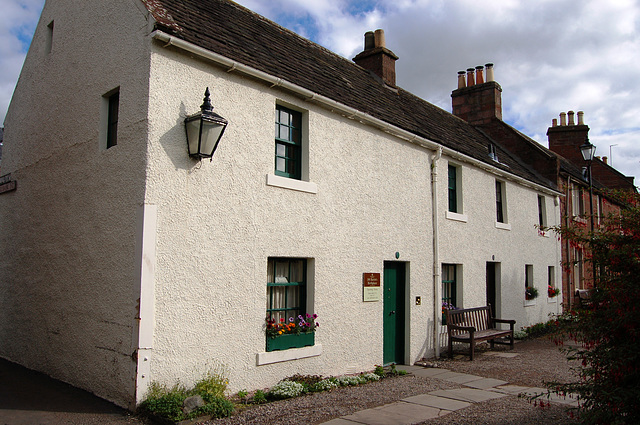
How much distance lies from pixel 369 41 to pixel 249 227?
1056 cm

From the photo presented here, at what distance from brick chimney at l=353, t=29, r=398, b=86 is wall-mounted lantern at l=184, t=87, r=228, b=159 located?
930 centimetres

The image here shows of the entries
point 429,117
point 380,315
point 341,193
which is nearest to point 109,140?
point 341,193

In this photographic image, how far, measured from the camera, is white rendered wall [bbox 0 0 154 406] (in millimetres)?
6773

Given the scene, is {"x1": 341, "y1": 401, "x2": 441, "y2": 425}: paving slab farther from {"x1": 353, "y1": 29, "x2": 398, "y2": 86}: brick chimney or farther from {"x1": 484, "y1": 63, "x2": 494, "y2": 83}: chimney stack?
{"x1": 484, "y1": 63, "x2": 494, "y2": 83}: chimney stack

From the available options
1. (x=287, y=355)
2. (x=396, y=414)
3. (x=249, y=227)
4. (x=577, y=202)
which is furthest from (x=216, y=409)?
(x=577, y=202)

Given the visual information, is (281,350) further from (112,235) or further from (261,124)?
(261,124)

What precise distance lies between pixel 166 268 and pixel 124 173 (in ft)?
5.06

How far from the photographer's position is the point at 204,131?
22.2ft

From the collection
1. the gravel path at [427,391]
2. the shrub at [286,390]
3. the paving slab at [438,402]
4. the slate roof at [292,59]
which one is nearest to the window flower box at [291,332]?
the shrub at [286,390]

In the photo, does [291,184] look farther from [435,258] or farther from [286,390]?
[435,258]

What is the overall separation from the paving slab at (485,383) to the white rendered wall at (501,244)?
349cm

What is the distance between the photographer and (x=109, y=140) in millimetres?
7977

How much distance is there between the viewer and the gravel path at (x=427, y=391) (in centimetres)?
632

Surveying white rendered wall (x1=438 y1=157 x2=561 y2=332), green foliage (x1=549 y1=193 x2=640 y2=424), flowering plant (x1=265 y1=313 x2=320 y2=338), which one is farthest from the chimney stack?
green foliage (x1=549 y1=193 x2=640 y2=424)
